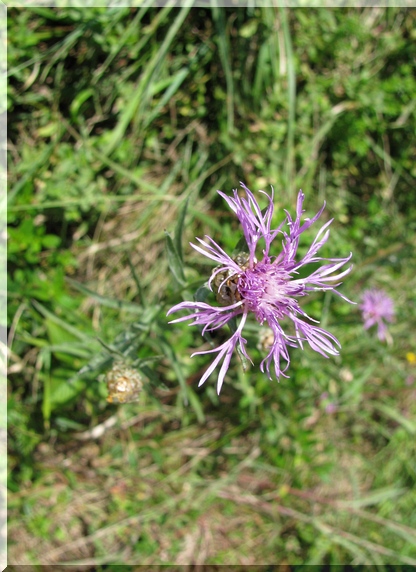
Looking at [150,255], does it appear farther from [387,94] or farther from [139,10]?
[387,94]

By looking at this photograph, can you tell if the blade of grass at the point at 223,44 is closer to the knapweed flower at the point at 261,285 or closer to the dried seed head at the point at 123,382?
the knapweed flower at the point at 261,285

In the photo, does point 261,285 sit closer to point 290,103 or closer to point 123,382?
point 123,382

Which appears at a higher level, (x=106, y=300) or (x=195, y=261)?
(x=106, y=300)

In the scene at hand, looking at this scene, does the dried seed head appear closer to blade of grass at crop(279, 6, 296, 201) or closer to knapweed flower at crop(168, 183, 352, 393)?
knapweed flower at crop(168, 183, 352, 393)

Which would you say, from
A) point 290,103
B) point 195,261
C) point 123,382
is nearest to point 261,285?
point 123,382

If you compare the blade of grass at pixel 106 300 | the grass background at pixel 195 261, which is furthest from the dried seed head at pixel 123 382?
the grass background at pixel 195 261
